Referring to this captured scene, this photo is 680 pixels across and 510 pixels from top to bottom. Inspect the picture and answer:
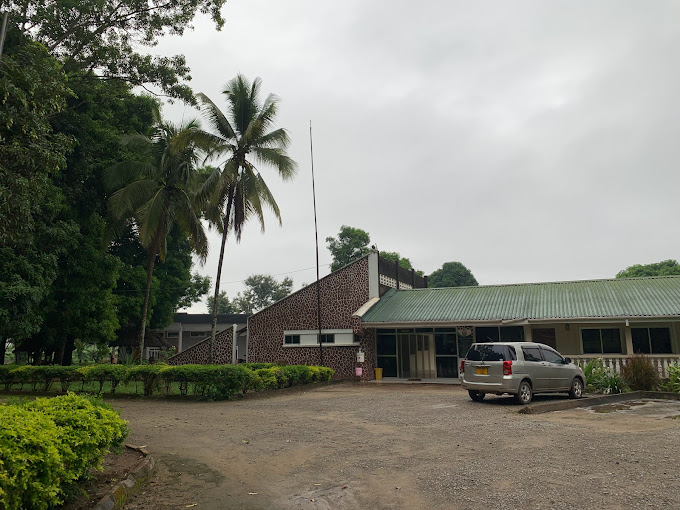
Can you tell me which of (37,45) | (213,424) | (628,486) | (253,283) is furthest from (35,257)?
(253,283)

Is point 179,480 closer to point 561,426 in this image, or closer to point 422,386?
point 561,426

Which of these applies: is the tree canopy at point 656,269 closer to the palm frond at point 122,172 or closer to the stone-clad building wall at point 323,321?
the stone-clad building wall at point 323,321

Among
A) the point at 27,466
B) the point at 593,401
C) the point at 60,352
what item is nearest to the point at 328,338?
the point at 593,401

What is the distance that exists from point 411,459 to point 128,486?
367cm

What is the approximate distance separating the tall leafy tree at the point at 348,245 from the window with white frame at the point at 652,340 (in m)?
36.8

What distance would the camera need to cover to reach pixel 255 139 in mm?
20094

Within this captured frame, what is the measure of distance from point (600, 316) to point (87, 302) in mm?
21245

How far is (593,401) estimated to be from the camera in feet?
41.1

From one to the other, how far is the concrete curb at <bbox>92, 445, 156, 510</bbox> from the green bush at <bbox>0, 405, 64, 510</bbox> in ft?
1.92

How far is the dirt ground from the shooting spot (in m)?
5.06

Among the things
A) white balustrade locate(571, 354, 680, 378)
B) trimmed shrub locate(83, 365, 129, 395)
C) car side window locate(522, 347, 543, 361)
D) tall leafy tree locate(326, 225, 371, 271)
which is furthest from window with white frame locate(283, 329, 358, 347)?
tall leafy tree locate(326, 225, 371, 271)

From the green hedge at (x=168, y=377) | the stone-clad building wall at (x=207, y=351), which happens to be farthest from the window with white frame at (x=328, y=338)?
the green hedge at (x=168, y=377)

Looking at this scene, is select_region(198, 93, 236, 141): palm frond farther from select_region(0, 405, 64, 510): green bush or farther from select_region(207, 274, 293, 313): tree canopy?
select_region(207, 274, 293, 313): tree canopy

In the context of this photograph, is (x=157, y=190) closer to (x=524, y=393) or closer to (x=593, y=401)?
(x=524, y=393)
